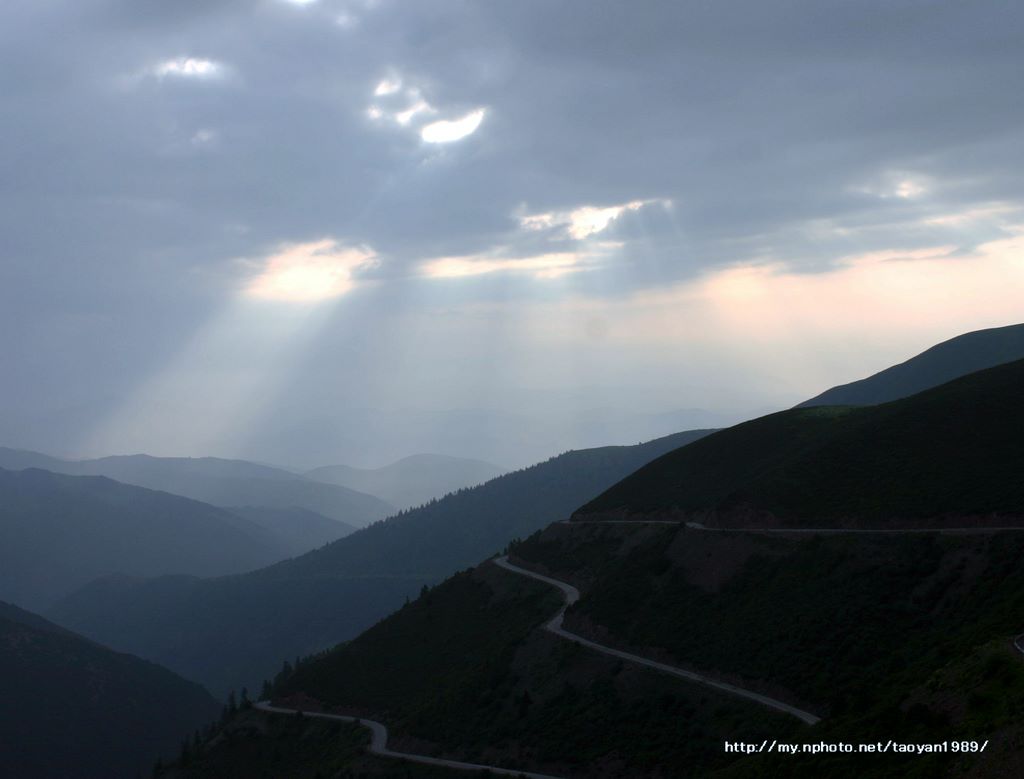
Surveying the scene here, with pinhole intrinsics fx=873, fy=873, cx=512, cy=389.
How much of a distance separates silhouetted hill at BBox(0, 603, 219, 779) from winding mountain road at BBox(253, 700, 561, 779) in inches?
4050

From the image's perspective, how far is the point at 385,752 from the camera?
63562mm

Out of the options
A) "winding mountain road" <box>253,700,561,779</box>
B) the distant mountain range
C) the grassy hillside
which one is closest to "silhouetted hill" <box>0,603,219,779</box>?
the distant mountain range

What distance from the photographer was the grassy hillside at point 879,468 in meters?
60.4

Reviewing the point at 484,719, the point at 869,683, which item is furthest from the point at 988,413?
the point at 484,719

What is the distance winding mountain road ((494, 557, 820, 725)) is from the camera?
1779 inches

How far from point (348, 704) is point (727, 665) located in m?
41.8

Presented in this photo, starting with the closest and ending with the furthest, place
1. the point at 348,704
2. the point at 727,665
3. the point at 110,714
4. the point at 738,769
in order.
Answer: the point at 738,769, the point at 727,665, the point at 348,704, the point at 110,714

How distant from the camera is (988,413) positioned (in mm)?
72812

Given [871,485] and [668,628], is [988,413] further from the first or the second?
[668,628]

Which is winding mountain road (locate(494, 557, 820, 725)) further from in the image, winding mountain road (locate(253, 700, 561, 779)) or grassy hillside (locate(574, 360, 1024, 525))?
grassy hillside (locate(574, 360, 1024, 525))

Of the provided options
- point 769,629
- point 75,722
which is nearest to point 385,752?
point 769,629

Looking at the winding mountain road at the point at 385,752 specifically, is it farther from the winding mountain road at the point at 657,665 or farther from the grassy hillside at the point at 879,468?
the grassy hillside at the point at 879,468

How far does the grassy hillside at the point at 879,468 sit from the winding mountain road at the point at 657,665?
14301 millimetres

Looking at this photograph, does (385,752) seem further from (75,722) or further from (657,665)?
(75,722)
